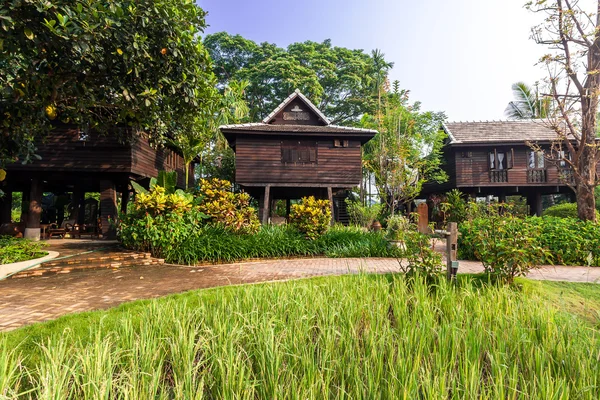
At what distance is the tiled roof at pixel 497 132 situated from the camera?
20802 mm

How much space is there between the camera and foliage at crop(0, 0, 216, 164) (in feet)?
18.1

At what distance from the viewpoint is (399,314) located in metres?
3.59

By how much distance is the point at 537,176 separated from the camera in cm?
2103

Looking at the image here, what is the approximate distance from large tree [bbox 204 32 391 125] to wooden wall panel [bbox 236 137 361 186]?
48.2 feet

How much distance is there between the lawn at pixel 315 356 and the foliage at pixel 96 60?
5.15 m

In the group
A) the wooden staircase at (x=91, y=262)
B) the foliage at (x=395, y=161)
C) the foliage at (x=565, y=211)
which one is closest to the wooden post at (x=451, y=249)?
the wooden staircase at (x=91, y=262)

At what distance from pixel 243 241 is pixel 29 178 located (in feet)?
44.2

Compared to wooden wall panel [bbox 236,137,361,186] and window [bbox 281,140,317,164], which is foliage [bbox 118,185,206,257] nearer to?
wooden wall panel [bbox 236,137,361,186]

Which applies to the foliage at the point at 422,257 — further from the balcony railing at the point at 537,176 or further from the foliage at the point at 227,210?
the balcony railing at the point at 537,176

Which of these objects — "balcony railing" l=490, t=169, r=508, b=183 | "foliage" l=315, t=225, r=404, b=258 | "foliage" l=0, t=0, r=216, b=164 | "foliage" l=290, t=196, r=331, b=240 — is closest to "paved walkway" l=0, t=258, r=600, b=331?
"foliage" l=315, t=225, r=404, b=258

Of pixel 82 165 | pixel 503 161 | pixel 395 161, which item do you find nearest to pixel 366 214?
pixel 395 161

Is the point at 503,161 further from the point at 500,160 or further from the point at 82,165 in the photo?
the point at 82,165

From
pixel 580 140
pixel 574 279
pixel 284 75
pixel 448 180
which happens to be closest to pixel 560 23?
pixel 580 140

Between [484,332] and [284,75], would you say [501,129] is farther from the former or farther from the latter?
→ [484,332]
